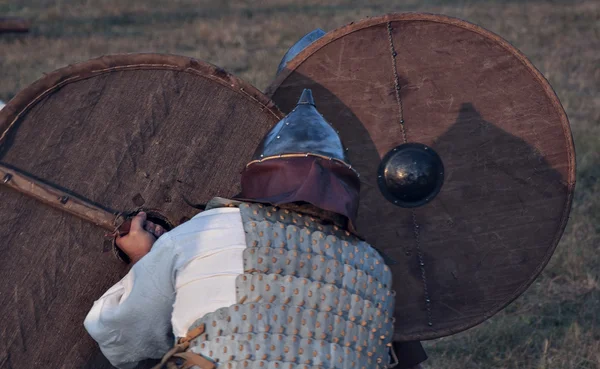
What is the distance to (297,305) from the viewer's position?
83.4 inches

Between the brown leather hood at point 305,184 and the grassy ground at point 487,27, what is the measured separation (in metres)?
1.82

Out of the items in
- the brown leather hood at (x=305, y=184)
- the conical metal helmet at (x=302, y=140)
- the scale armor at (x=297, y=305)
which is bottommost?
the scale armor at (x=297, y=305)

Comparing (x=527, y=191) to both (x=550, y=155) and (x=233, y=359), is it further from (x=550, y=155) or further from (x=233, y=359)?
(x=233, y=359)

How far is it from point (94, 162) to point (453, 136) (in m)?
1.27

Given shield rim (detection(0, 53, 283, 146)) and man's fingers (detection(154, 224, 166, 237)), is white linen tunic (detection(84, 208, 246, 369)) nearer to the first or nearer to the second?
man's fingers (detection(154, 224, 166, 237))

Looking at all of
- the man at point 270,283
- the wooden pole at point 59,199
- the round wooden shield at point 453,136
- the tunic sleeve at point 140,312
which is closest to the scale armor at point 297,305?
the man at point 270,283

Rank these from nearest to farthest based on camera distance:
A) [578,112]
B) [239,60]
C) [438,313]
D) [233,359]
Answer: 1. [233,359]
2. [438,313]
3. [578,112]
4. [239,60]

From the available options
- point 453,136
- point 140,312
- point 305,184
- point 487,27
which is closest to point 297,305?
point 305,184

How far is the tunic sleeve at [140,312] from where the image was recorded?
2195mm

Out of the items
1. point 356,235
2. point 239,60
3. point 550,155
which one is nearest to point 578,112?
point 239,60

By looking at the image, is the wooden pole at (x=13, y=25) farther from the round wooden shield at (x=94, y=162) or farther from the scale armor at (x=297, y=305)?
the scale armor at (x=297, y=305)

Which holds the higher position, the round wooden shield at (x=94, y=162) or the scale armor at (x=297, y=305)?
the round wooden shield at (x=94, y=162)

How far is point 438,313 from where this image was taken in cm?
298

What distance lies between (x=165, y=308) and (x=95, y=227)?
0.52 meters
